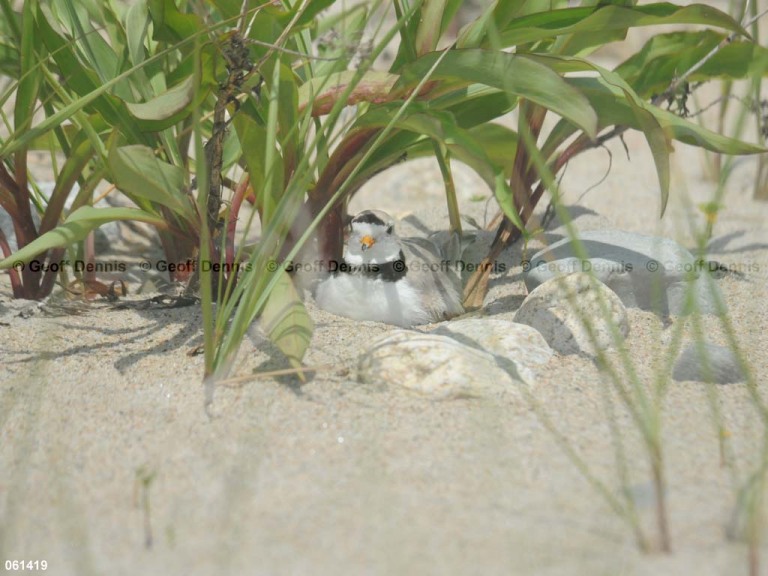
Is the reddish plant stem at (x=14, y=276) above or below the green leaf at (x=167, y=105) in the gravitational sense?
below

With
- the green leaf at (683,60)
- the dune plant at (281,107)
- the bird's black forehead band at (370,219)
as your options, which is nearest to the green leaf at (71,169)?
the dune plant at (281,107)

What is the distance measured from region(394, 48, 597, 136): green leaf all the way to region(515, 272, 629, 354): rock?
0.39 m

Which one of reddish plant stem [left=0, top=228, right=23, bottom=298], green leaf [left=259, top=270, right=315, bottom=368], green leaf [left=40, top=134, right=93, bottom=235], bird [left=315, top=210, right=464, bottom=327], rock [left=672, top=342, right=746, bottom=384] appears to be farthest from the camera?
bird [left=315, top=210, right=464, bottom=327]

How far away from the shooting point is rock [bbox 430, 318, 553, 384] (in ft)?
5.52

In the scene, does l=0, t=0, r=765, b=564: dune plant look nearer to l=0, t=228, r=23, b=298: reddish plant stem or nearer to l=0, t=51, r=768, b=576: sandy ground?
l=0, t=228, r=23, b=298: reddish plant stem

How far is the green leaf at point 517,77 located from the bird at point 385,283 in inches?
24.7

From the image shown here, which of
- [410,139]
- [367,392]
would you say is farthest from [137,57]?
[367,392]

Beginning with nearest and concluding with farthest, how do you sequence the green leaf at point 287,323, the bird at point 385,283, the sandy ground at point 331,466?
the sandy ground at point 331,466, the green leaf at point 287,323, the bird at point 385,283

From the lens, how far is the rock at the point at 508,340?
1.68m

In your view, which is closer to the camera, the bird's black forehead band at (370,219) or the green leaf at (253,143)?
the green leaf at (253,143)

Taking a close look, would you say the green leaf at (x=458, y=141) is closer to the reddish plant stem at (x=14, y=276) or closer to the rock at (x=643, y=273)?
the rock at (x=643, y=273)

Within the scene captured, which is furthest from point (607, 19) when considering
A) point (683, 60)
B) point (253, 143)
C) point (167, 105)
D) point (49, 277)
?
point (49, 277)

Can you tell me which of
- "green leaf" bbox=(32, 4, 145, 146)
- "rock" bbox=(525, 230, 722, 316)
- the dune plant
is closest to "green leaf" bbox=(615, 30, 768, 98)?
the dune plant

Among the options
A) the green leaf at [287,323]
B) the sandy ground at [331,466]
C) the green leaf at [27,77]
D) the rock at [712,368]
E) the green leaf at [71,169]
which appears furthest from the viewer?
the green leaf at [71,169]
